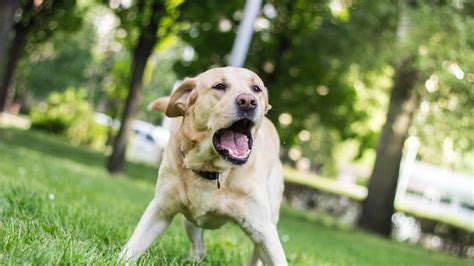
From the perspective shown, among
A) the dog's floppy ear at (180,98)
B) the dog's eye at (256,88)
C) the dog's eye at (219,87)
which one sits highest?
the dog's eye at (256,88)

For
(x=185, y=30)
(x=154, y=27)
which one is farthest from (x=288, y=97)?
(x=154, y=27)

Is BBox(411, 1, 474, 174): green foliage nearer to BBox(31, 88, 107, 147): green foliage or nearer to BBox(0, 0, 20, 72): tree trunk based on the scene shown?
BBox(0, 0, 20, 72): tree trunk

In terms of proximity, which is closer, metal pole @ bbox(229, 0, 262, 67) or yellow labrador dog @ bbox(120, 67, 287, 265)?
yellow labrador dog @ bbox(120, 67, 287, 265)

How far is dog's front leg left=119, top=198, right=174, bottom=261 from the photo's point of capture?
4.36 meters

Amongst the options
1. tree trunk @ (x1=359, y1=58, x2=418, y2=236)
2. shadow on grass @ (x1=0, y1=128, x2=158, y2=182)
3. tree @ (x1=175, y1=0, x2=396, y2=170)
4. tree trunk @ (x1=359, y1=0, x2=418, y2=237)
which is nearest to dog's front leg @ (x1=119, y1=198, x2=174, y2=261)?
tree @ (x1=175, y1=0, x2=396, y2=170)

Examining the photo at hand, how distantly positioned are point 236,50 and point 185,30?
7455 mm

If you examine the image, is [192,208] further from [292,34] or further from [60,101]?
[60,101]

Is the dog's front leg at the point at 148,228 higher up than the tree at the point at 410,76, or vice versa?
the tree at the point at 410,76

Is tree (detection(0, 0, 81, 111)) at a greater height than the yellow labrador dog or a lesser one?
greater

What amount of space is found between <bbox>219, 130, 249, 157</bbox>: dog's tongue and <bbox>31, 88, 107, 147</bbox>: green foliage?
3030 centimetres

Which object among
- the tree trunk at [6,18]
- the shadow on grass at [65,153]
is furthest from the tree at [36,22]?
the tree trunk at [6,18]

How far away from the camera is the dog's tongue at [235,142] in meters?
4.09

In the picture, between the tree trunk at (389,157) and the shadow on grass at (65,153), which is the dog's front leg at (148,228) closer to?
the shadow on grass at (65,153)

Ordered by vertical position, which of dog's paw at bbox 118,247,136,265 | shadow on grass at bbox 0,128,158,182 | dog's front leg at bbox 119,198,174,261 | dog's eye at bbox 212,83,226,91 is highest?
dog's eye at bbox 212,83,226,91
